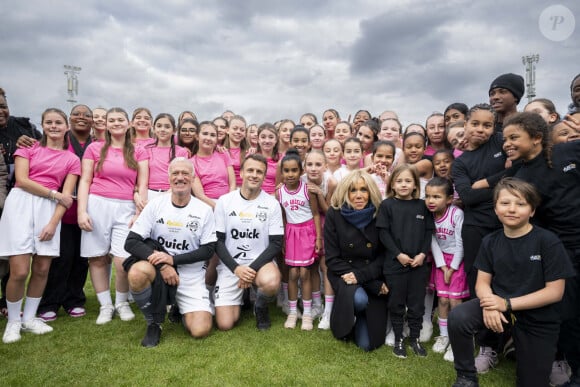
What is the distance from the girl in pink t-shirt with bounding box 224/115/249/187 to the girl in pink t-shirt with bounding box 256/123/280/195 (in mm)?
404

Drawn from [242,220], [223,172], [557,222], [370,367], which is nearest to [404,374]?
[370,367]

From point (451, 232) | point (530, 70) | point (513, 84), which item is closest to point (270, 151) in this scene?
point (451, 232)

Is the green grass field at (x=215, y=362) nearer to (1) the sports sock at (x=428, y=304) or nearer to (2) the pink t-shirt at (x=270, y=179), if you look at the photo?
(1) the sports sock at (x=428, y=304)

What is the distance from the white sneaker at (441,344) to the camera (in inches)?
163

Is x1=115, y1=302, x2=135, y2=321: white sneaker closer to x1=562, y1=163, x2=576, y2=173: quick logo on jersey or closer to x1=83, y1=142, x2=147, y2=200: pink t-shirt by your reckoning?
x1=83, y1=142, x2=147, y2=200: pink t-shirt

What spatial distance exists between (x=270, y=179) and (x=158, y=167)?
1644 mm

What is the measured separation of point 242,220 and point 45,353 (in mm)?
2589

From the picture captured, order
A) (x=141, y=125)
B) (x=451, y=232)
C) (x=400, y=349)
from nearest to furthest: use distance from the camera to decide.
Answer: (x=400, y=349) < (x=451, y=232) < (x=141, y=125)

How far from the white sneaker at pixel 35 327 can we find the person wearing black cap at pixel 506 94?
19.3 feet

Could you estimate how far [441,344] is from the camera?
4172 millimetres

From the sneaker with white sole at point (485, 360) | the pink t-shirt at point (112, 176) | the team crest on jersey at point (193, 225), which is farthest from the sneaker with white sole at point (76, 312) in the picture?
the sneaker with white sole at point (485, 360)

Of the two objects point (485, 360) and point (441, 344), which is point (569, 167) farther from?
point (441, 344)

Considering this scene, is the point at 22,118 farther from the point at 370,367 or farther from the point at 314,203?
the point at 370,367

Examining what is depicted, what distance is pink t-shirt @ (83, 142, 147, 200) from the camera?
5098 mm
